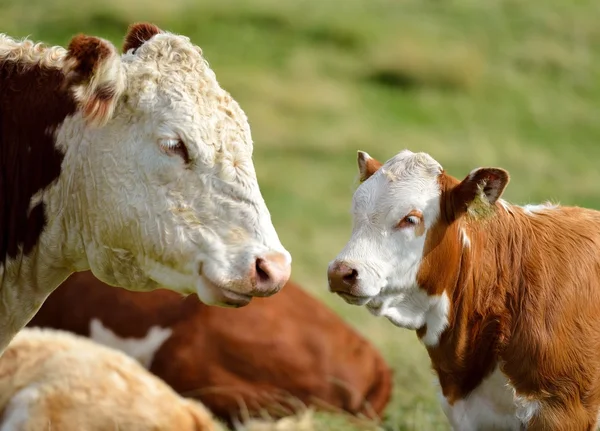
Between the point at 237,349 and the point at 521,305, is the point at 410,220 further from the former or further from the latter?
the point at 237,349

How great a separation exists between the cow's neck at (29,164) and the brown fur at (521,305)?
1.48m

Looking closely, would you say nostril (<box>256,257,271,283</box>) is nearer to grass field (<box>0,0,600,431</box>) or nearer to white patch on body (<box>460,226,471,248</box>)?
white patch on body (<box>460,226,471,248</box>)

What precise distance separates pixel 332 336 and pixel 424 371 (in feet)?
3.29

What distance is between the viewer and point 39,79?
158 inches

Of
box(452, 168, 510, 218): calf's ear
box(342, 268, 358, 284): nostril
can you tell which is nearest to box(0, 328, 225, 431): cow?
box(342, 268, 358, 284): nostril

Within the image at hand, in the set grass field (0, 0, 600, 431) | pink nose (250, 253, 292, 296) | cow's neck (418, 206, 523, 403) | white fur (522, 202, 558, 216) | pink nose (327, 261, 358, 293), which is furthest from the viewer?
grass field (0, 0, 600, 431)

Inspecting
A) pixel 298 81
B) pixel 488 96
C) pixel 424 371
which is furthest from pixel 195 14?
pixel 424 371

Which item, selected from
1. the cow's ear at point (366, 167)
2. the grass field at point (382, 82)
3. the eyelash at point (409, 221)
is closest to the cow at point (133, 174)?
the eyelash at point (409, 221)

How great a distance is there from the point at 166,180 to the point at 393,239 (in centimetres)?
101

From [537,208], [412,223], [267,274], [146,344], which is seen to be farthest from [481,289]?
[146,344]

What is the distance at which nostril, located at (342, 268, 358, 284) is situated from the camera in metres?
4.18

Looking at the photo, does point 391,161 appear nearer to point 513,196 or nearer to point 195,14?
point 513,196

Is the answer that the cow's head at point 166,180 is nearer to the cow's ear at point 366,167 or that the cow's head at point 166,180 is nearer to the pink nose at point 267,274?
the pink nose at point 267,274

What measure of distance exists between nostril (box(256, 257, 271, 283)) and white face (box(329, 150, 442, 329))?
1.78ft
